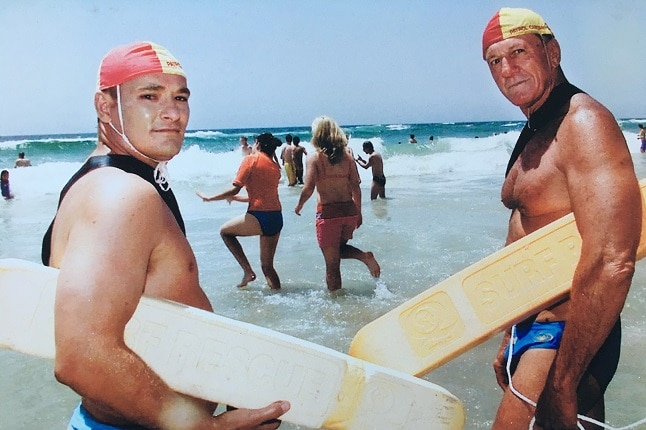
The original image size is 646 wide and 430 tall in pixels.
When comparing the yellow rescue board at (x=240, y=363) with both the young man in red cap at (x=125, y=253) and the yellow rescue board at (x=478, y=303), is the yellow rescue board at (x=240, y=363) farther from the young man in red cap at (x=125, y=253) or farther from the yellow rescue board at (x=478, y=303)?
the yellow rescue board at (x=478, y=303)

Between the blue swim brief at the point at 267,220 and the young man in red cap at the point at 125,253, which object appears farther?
the blue swim brief at the point at 267,220

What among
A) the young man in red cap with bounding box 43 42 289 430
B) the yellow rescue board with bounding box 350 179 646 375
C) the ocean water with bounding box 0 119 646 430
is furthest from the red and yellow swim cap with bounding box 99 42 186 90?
the ocean water with bounding box 0 119 646 430

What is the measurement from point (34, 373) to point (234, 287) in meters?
2.90

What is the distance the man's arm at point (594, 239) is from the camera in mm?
1922

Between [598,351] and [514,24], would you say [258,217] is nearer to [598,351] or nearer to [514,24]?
[514,24]

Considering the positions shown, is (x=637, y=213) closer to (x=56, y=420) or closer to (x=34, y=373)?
(x=56, y=420)

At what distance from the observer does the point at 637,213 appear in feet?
6.41

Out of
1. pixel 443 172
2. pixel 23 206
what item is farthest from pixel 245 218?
pixel 443 172

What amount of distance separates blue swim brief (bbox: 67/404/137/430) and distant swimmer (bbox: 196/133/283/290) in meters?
5.47

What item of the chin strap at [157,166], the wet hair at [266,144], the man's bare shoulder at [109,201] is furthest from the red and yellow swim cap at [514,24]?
the wet hair at [266,144]

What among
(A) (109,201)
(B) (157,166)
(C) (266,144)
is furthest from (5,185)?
(A) (109,201)

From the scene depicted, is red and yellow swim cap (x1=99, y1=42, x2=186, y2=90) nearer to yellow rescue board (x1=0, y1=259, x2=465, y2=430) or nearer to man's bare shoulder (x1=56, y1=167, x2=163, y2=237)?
→ man's bare shoulder (x1=56, y1=167, x2=163, y2=237)

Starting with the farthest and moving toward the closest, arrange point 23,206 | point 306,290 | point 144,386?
point 23,206 → point 306,290 → point 144,386

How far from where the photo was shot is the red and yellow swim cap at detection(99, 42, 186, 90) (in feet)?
5.51
